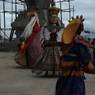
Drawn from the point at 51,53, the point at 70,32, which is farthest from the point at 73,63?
the point at 51,53

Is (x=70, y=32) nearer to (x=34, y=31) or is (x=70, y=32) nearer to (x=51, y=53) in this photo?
(x=51, y=53)

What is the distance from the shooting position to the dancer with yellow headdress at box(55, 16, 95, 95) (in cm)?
642

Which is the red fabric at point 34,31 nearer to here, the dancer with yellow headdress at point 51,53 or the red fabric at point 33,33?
the red fabric at point 33,33

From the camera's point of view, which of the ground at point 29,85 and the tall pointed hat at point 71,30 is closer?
the tall pointed hat at point 71,30

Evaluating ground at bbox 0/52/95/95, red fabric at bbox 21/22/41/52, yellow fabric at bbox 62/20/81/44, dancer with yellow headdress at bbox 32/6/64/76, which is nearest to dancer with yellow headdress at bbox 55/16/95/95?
yellow fabric at bbox 62/20/81/44

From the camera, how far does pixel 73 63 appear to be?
6.54 meters

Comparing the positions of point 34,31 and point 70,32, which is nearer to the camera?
point 70,32

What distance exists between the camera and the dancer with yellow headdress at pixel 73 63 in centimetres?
642

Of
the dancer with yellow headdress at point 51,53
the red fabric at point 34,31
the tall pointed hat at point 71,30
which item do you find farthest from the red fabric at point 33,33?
the tall pointed hat at point 71,30

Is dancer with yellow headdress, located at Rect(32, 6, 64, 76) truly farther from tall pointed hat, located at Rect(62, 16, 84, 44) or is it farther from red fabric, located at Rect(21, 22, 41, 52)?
tall pointed hat, located at Rect(62, 16, 84, 44)

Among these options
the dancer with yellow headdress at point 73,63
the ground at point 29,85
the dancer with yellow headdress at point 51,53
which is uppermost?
the dancer with yellow headdress at point 73,63

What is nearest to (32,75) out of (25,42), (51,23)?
(51,23)

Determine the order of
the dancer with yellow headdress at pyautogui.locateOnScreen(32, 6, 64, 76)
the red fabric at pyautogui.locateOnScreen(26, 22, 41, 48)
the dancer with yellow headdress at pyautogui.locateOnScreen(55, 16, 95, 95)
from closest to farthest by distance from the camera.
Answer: the dancer with yellow headdress at pyautogui.locateOnScreen(55, 16, 95, 95) → the dancer with yellow headdress at pyautogui.locateOnScreen(32, 6, 64, 76) → the red fabric at pyautogui.locateOnScreen(26, 22, 41, 48)

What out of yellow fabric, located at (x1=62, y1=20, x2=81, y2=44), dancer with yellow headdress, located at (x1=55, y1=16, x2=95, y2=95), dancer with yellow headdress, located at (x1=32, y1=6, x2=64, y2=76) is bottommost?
dancer with yellow headdress, located at (x1=32, y1=6, x2=64, y2=76)
